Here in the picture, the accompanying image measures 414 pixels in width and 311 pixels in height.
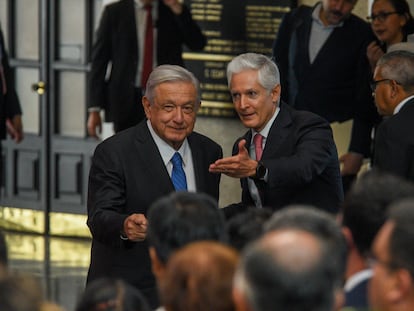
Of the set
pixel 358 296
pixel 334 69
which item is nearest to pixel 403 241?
pixel 358 296

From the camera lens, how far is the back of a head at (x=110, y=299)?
4559 mm

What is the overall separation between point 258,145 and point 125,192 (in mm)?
712

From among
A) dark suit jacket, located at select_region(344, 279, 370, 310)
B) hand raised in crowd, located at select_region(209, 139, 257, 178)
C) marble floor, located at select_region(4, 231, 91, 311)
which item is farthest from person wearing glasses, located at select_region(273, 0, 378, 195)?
dark suit jacket, located at select_region(344, 279, 370, 310)

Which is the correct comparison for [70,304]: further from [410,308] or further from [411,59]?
[410,308]

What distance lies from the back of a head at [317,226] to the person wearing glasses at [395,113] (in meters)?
2.60

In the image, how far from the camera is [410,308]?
14.0 feet

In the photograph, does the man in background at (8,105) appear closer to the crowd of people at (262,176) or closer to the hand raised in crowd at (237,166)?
the crowd of people at (262,176)

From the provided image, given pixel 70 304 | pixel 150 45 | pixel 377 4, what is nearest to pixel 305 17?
pixel 377 4

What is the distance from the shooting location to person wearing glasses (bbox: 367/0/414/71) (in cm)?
995

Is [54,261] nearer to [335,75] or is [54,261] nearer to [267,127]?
[335,75]

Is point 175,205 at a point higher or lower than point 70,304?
higher

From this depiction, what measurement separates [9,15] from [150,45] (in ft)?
6.16

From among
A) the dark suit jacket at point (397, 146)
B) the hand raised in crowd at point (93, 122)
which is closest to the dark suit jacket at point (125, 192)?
the dark suit jacket at point (397, 146)

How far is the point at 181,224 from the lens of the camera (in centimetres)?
497
